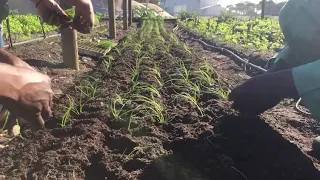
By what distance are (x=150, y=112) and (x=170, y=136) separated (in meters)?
0.38

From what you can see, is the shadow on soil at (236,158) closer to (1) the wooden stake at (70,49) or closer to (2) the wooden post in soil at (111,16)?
(1) the wooden stake at (70,49)

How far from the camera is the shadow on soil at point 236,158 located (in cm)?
202

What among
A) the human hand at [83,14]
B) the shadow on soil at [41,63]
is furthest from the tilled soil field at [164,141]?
the shadow on soil at [41,63]

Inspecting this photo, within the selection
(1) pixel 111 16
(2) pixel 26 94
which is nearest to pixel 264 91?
(2) pixel 26 94

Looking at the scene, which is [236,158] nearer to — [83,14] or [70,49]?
[83,14]

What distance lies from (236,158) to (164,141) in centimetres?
46

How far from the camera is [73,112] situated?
9.52ft

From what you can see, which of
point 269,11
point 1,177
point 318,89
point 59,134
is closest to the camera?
point 1,177

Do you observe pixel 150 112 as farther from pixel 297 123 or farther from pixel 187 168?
pixel 297 123

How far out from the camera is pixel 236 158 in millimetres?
2199

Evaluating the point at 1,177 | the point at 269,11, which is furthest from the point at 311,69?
the point at 269,11

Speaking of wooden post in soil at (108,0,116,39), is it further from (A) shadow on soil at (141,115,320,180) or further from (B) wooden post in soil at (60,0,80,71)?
(A) shadow on soil at (141,115,320,180)

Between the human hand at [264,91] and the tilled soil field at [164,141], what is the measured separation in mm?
169

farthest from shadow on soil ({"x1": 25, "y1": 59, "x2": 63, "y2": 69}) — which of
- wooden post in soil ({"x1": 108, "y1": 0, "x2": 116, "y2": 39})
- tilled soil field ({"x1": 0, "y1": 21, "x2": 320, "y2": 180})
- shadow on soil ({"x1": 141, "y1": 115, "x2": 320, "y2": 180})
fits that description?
wooden post in soil ({"x1": 108, "y1": 0, "x2": 116, "y2": 39})
